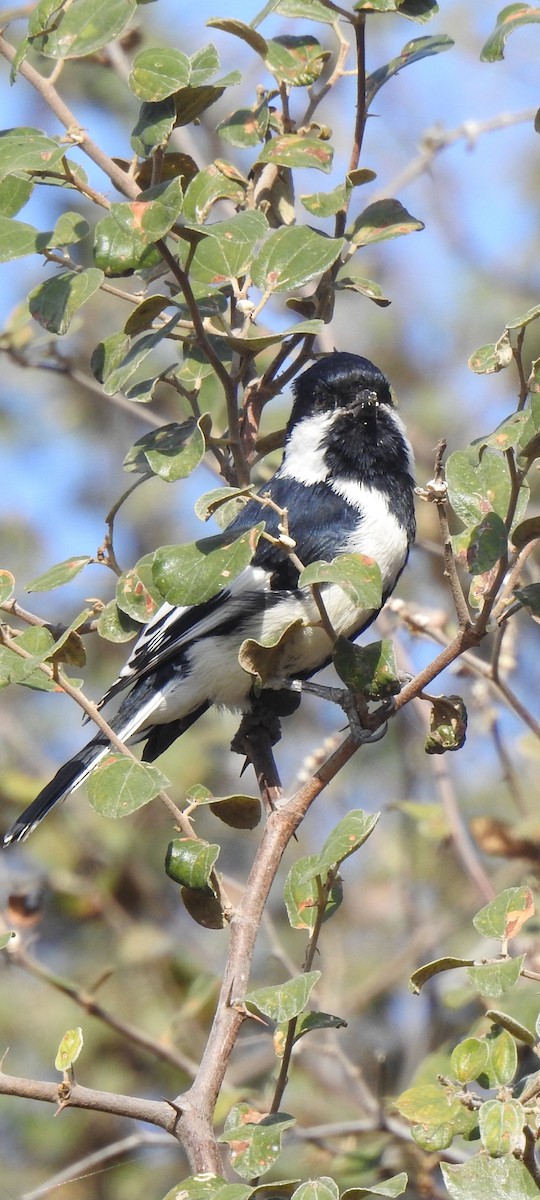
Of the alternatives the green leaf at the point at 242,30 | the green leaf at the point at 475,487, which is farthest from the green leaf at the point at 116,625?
the green leaf at the point at 242,30

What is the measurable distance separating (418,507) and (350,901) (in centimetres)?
129

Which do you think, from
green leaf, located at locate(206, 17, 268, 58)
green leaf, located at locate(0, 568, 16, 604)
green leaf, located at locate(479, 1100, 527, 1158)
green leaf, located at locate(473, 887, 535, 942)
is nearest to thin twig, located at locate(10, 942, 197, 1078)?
green leaf, located at locate(0, 568, 16, 604)

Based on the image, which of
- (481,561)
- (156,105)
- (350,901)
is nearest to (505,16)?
(156,105)

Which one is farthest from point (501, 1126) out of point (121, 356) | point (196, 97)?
point (196, 97)

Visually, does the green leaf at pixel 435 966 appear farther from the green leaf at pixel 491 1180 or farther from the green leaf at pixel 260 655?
the green leaf at pixel 260 655

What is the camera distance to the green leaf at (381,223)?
2020 millimetres

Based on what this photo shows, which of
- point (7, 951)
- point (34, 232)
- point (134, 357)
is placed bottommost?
point (7, 951)

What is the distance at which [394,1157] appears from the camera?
2650 millimetres

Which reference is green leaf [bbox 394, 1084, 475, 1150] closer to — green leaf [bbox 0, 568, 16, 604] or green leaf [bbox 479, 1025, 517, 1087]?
green leaf [bbox 479, 1025, 517, 1087]

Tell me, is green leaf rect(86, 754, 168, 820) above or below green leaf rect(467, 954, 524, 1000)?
above

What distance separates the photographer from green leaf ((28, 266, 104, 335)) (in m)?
1.74

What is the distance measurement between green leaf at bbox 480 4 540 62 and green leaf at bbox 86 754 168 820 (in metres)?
1.11

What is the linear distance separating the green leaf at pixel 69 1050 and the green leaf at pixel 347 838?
350mm

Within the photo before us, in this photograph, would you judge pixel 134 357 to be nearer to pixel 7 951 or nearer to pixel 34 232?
pixel 34 232
